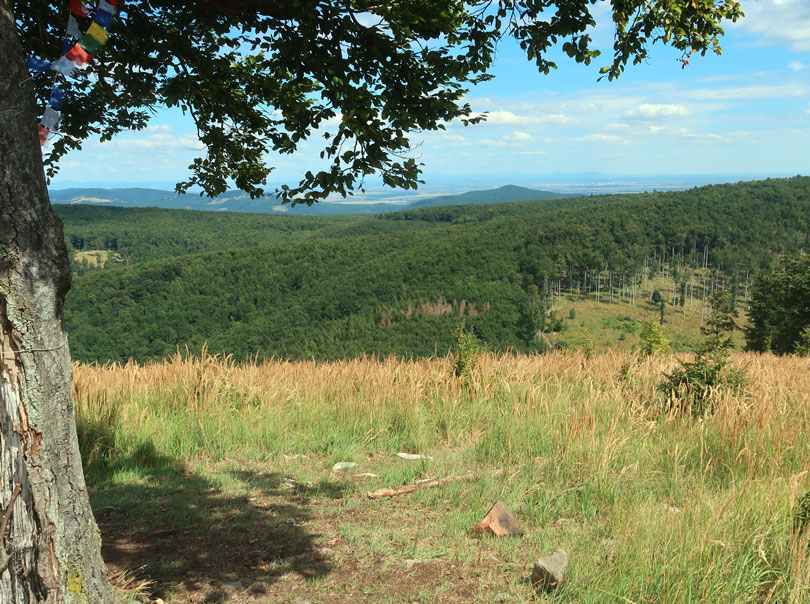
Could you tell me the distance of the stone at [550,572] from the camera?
2611mm

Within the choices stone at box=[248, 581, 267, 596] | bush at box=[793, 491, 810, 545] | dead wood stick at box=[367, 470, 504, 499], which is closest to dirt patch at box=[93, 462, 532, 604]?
stone at box=[248, 581, 267, 596]

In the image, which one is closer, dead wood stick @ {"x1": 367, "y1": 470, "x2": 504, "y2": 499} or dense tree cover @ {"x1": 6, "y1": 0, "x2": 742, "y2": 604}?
dense tree cover @ {"x1": 6, "y1": 0, "x2": 742, "y2": 604}

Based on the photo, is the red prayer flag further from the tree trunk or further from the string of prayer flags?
the tree trunk

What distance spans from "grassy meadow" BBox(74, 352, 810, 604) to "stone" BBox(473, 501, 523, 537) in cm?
8

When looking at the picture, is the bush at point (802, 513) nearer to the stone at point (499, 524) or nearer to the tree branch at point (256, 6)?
the stone at point (499, 524)

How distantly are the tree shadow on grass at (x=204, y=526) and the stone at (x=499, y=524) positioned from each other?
0.96m

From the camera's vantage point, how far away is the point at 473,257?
128 metres

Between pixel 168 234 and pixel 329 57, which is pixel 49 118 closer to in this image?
pixel 329 57

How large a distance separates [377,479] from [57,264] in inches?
113

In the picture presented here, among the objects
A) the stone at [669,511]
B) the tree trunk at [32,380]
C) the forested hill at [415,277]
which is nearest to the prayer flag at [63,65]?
the tree trunk at [32,380]

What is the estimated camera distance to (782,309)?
1471 inches

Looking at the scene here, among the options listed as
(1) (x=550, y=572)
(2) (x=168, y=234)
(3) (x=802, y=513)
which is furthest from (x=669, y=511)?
(2) (x=168, y=234)

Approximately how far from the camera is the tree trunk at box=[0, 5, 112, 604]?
2.07 m

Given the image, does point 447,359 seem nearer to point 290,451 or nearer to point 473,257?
point 290,451
